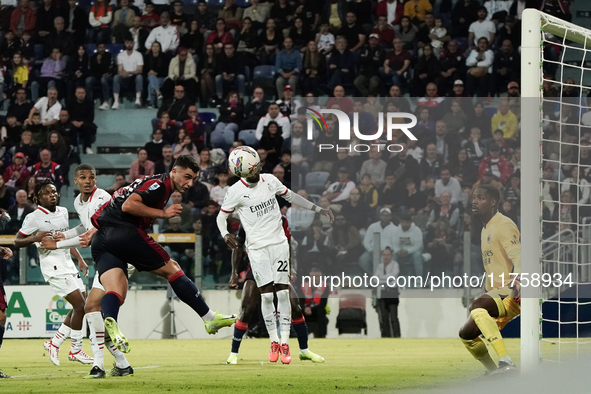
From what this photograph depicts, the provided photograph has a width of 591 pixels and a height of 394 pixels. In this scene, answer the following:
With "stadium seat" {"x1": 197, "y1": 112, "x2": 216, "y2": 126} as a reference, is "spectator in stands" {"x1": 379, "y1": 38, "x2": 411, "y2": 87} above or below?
above

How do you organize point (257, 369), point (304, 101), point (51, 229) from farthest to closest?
point (304, 101) → point (51, 229) → point (257, 369)

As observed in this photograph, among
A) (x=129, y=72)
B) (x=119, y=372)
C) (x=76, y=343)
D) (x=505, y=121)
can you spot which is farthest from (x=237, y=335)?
(x=129, y=72)

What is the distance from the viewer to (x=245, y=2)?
909 inches

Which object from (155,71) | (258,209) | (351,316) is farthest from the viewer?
(155,71)

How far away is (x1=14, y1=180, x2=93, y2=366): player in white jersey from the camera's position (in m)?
10.5

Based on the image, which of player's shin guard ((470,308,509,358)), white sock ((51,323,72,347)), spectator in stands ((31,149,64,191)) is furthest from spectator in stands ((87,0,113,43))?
player's shin guard ((470,308,509,358))

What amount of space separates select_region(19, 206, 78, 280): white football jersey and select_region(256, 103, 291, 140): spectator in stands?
7634mm

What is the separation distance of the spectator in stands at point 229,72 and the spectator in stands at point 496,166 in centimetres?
647

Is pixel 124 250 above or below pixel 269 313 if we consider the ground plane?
above

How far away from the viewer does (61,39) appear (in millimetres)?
22234

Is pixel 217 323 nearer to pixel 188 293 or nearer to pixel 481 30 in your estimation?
pixel 188 293

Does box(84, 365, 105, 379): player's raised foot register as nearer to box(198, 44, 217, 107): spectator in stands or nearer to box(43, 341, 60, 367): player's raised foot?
box(43, 341, 60, 367): player's raised foot

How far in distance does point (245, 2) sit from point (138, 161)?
22.0ft

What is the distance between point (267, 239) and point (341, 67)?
11112 millimetres
